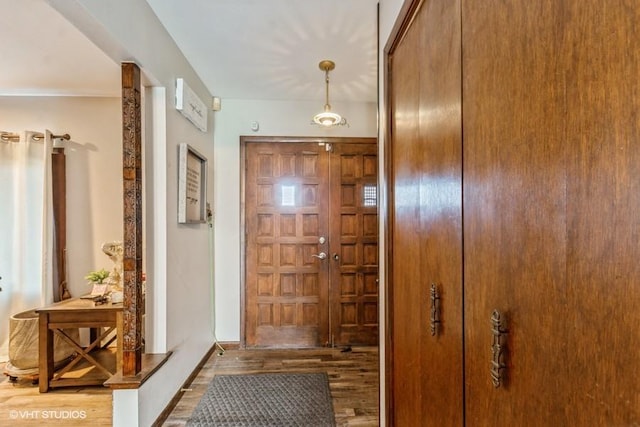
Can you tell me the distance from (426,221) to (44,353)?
9.74 ft

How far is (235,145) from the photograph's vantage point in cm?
348

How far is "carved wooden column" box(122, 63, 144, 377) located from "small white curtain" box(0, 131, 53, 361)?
1692mm

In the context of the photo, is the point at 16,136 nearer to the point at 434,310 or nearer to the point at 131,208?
the point at 131,208

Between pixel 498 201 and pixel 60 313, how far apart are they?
3013mm

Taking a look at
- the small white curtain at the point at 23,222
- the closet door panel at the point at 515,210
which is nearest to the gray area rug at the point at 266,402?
the closet door panel at the point at 515,210

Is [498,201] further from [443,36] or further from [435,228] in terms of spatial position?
[443,36]

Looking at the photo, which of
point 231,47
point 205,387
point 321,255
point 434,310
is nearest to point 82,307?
point 205,387

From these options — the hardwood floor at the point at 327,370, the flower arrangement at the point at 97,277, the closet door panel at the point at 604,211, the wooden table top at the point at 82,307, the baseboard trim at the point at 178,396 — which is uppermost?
the closet door panel at the point at 604,211

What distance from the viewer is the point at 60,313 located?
2.47 metres

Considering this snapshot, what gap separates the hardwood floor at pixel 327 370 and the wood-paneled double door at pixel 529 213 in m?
1.26

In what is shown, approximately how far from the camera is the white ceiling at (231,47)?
1999 mm

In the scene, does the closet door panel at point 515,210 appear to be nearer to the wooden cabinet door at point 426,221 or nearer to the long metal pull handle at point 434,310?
the wooden cabinet door at point 426,221

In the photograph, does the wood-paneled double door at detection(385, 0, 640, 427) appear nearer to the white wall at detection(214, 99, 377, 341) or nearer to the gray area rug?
the gray area rug

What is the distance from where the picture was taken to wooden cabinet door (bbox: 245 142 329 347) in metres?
3.47
